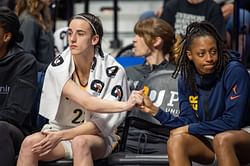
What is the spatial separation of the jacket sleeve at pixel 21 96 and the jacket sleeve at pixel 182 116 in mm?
912

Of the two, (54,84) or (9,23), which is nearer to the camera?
(54,84)

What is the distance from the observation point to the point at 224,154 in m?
4.92

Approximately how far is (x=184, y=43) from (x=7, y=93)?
4.11ft

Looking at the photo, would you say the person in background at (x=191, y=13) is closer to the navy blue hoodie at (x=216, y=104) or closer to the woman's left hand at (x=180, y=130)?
the navy blue hoodie at (x=216, y=104)

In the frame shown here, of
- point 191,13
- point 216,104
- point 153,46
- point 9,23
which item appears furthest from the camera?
point 191,13

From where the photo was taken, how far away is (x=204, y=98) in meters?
5.27

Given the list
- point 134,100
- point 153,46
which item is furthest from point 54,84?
point 153,46

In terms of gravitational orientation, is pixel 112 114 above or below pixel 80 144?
above

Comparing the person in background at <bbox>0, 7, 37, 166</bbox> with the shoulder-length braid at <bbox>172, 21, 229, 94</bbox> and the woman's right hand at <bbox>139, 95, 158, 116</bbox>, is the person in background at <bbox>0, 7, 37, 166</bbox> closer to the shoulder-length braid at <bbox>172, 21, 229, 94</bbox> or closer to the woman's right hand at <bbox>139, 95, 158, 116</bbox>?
the woman's right hand at <bbox>139, 95, 158, 116</bbox>

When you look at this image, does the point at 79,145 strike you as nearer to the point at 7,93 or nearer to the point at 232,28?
the point at 7,93

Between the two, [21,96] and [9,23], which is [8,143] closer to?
[21,96]

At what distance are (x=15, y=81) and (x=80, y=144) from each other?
80 cm

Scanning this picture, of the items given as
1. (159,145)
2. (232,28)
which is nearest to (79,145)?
(159,145)

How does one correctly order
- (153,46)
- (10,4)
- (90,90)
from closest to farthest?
1. (90,90)
2. (153,46)
3. (10,4)
